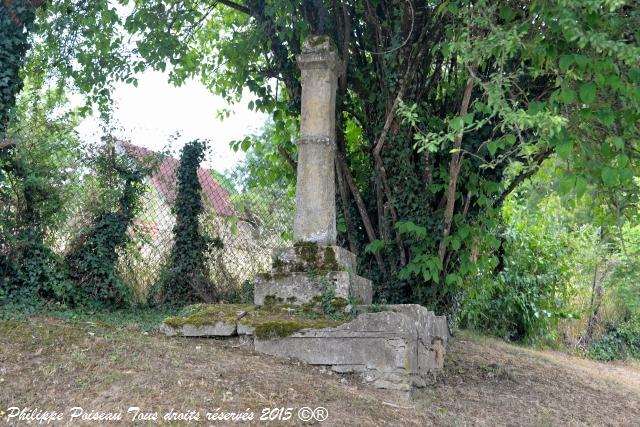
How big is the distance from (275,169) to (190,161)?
3.68 feet

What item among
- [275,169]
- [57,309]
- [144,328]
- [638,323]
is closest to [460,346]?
[275,169]

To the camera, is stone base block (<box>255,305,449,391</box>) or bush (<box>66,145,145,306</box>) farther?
bush (<box>66,145,145,306</box>)

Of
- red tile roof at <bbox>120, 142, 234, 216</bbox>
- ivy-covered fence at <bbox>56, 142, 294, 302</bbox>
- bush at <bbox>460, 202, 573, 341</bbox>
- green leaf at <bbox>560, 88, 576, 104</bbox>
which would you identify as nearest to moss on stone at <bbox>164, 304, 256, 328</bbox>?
ivy-covered fence at <bbox>56, 142, 294, 302</bbox>

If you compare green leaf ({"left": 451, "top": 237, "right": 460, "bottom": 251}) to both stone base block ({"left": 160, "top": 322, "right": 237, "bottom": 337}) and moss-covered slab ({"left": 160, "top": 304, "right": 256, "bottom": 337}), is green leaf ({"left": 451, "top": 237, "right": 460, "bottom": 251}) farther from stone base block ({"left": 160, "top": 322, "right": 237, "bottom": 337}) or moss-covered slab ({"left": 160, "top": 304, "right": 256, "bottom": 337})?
stone base block ({"left": 160, "top": 322, "right": 237, "bottom": 337})

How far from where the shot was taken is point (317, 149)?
20.1 feet

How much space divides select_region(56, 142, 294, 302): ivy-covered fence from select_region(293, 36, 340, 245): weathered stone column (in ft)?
9.41

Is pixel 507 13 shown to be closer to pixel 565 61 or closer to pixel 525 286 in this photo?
pixel 565 61

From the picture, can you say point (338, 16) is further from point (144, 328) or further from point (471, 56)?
point (144, 328)

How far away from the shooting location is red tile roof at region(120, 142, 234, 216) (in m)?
8.75

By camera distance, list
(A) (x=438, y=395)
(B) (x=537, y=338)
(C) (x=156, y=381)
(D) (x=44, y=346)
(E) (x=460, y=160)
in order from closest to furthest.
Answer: (C) (x=156, y=381) < (D) (x=44, y=346) < (A) (x=438, y=395) < (E) (x=460, y=160) < (B) (x=537, y=338)

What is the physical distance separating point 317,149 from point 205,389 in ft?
8.57

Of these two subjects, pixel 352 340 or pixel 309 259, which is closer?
pixel 352 340

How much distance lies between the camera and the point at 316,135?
6180 mm

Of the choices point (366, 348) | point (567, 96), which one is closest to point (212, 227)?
point (366, 348)
